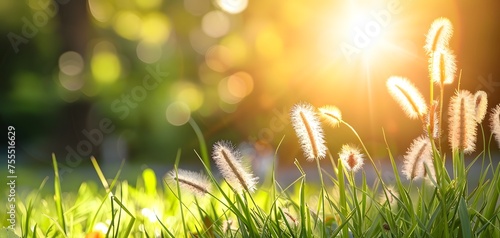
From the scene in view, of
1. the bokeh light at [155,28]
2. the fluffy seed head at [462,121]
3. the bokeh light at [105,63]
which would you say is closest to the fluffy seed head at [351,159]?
the fluffy seed head at [462,121]

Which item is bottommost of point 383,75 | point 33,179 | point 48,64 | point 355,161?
point 355,161

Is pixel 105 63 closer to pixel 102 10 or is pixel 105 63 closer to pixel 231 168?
pixel 102 10

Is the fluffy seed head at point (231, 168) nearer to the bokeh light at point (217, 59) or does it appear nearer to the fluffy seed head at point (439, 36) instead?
the fluffy seed head at point (439, 36)

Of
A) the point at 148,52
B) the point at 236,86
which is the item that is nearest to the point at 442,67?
the point at 148,52

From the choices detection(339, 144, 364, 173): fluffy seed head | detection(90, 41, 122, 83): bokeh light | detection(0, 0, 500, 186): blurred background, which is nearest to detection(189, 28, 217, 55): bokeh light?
detection(0, 0, 500, 186): blurred background

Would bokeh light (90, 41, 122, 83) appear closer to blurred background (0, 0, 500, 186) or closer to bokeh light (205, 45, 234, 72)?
blurred background (0, 0, 500, 186)

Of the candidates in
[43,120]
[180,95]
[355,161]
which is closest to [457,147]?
[355,161]

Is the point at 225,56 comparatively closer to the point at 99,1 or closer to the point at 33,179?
the point at 99,1

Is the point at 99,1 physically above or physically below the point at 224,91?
above
